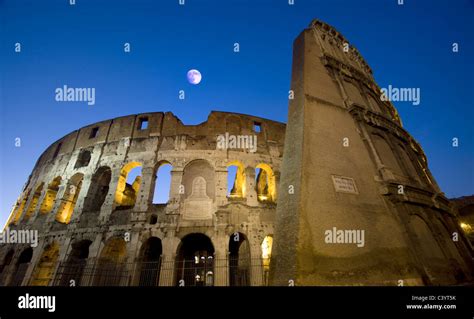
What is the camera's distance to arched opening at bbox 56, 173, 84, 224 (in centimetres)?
1316

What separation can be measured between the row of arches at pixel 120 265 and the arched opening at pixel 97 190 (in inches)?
83.3

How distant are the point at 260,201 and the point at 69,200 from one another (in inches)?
471

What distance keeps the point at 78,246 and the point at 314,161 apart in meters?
13.1

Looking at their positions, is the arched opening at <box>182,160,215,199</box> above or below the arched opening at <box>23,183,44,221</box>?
above

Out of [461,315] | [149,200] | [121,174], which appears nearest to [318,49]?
[461,315]

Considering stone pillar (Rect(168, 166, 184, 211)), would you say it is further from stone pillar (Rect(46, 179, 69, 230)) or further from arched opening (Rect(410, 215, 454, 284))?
arched opening (Rect(410, 215, 454, 284))

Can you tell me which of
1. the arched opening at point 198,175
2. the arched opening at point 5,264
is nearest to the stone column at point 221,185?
the arched opening at point 198,175

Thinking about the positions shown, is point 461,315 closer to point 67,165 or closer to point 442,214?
point 442,214

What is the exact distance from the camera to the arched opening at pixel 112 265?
1026cm

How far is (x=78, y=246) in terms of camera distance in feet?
38.6

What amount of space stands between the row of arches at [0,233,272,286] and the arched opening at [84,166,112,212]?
6.94 ft

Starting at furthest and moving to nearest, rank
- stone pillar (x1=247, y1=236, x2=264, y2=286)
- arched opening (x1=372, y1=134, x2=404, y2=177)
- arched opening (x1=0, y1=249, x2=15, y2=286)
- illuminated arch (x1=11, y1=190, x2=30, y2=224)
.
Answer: illuminated arch (x1=11, y1=190, x2=30, y2=224) < arched opening (x1=0, y1=249, x2=15, y2=286) < stone pillar (x1=247, y1=236, x2=264, y2=286) < arched opening (x1=372, y1=134, x2=404, y2=177)

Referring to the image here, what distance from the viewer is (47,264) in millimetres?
12133

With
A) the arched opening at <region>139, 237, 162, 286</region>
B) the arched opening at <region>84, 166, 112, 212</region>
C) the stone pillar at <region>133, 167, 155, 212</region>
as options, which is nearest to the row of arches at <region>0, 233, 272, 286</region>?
the arched opening at <region>139, 237, 162, 286</region>
